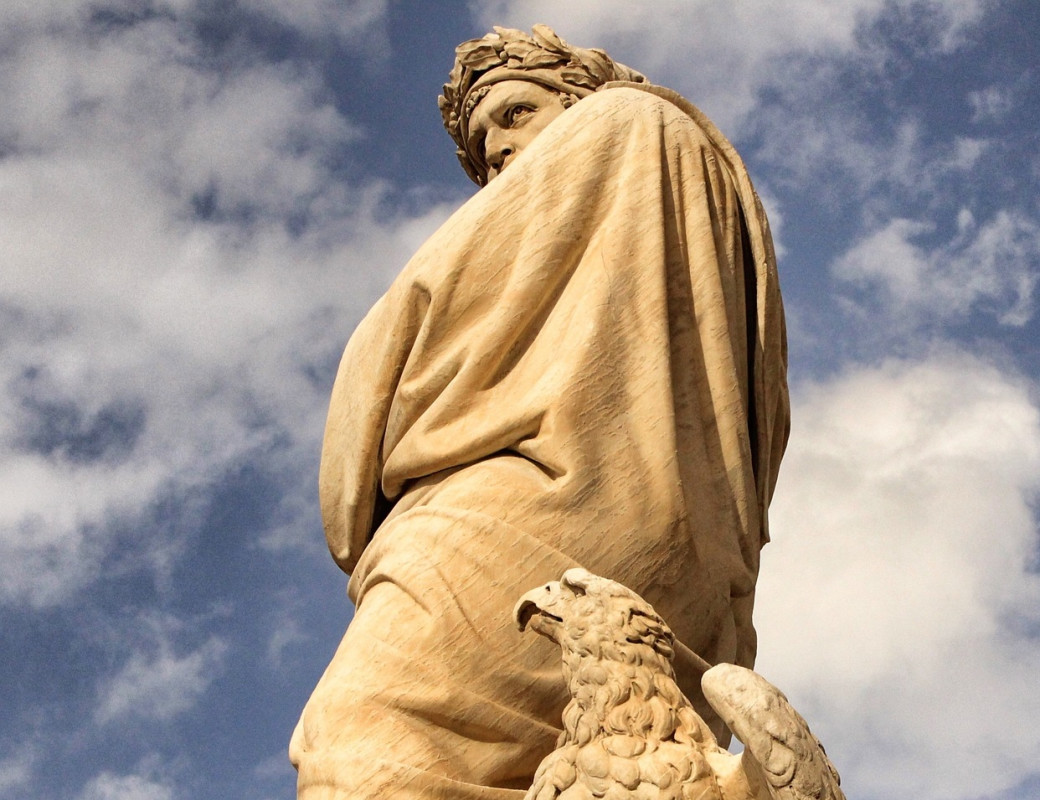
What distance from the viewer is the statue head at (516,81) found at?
645 cm

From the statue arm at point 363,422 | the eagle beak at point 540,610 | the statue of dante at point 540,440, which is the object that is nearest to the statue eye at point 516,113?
the statue of dante at point 540,440

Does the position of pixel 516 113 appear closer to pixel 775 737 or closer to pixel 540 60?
pixel 540 60

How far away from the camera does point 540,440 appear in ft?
16.7

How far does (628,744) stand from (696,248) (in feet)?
7.25

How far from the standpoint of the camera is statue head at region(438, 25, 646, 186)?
21.2 ft

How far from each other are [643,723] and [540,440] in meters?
1.31

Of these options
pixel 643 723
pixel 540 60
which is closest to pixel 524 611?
pixel 643 723

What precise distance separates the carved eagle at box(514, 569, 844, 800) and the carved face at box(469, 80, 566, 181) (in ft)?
8.82

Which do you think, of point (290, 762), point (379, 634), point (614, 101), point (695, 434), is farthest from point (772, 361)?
point (290, 762)

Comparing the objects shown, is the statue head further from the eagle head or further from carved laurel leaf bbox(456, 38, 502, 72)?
the eagle head

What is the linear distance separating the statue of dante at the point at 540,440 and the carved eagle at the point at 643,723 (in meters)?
0.55

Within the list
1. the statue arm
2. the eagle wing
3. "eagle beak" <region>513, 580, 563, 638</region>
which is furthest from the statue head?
the eagle wing

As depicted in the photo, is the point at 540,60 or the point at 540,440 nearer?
the point at 540,440

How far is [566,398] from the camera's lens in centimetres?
512
